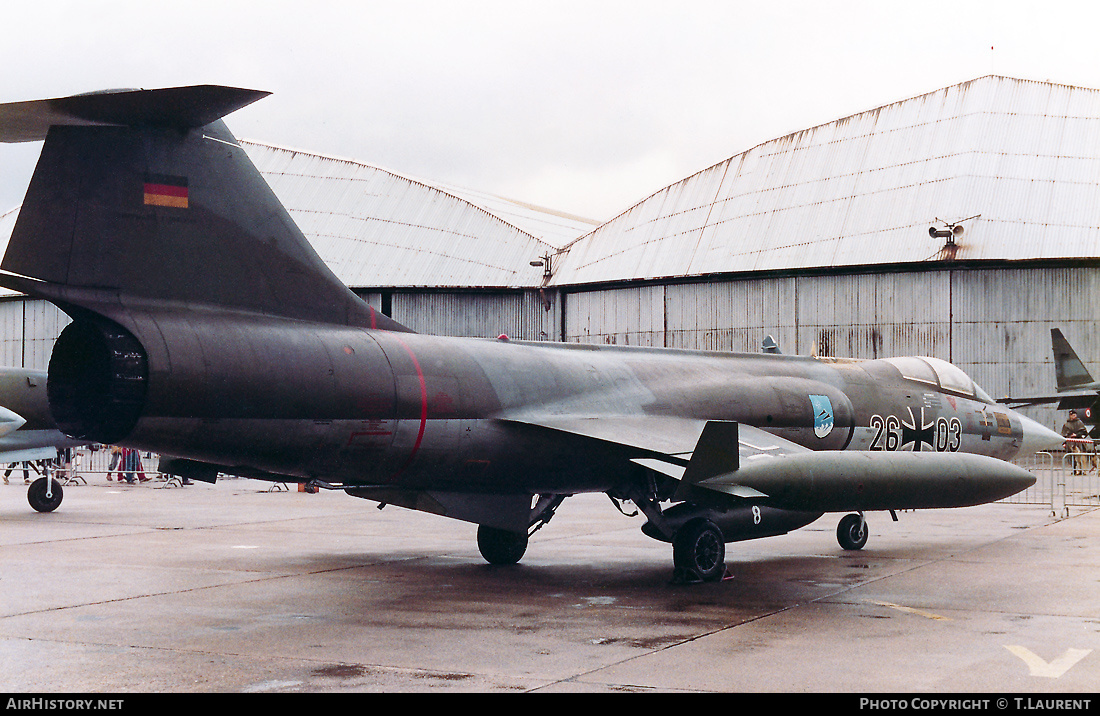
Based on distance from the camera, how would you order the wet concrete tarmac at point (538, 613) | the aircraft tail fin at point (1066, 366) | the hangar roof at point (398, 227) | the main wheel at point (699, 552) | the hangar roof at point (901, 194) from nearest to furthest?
the wet concrete tarmac at point (538, 613) → the main wheel at point (699, 552) → the aircraft tail fin at point (1066, 366) → the hangar roof at point (901, 194) → the hangar roof at point (398, 227)

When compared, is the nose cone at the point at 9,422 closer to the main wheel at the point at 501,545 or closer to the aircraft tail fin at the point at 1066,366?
the main wheel at the point at 501,545

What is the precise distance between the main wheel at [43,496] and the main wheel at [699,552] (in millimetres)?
13633

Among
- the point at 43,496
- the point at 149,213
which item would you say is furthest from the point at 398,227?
the point at 149,213

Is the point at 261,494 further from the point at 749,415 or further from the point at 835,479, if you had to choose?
the point at 835,479

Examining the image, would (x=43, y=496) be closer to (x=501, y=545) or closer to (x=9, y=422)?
(x=9, y=422)

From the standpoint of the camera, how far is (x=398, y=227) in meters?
42.4

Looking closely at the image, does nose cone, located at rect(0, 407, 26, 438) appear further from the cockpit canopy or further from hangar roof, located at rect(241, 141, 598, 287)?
hangar roof, located at rect(241, 141, 598, 287)

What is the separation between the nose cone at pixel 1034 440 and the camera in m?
16.2

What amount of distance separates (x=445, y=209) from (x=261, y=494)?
20.7 meters

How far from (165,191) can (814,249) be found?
28725mm

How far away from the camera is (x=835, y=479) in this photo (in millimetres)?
9609

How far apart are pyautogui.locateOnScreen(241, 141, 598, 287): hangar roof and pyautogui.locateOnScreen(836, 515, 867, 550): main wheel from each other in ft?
87.2

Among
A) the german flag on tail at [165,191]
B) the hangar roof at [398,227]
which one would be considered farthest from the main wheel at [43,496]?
the hangar roof at [398,227]

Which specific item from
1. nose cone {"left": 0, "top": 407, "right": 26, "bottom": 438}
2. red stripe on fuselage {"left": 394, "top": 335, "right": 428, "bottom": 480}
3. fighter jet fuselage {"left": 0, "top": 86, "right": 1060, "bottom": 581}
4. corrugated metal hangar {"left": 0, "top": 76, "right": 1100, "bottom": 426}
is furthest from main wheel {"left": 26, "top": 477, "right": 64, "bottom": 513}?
corrugated metal hangar {"left": 0, "top": 76, "right": 1100, "bottom": 426}
